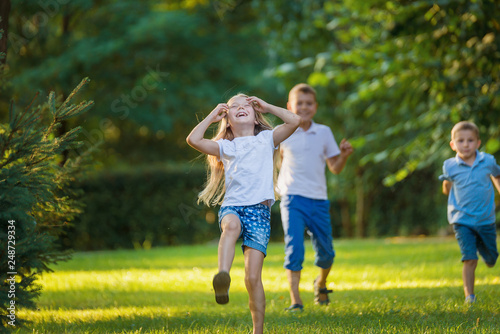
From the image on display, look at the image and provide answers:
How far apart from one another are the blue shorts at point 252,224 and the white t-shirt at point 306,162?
1442mm

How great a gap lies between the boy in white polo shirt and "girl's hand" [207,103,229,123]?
134 cm

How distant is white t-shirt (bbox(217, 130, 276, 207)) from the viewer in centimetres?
418

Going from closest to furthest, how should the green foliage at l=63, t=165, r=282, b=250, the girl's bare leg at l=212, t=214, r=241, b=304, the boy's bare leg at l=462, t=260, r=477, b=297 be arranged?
1. the girl's bare leg at l=212, t=214, r=241, b=304
2. the boy's bare leg at l=462, t=260, r=477, b=297
3. the green foliage at l=63, t=165, r=282, b=250

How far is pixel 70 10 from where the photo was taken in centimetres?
1594

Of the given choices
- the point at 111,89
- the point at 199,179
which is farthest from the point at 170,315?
the point at 111,89

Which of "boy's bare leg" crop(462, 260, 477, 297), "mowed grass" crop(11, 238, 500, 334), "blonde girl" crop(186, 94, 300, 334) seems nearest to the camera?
"blonde girl" crop(186, 94, 300, 334)

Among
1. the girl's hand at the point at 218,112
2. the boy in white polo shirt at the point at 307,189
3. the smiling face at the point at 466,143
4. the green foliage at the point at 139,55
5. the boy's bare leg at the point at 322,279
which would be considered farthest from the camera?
the green foliage at the point at 139,55

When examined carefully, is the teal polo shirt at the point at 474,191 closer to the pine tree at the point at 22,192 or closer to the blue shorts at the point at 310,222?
the blue shorts at the point at 310,222

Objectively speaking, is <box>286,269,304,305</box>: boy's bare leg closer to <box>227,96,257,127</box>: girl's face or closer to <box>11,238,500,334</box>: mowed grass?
<box>11,238,500,334</box>: mowed grass

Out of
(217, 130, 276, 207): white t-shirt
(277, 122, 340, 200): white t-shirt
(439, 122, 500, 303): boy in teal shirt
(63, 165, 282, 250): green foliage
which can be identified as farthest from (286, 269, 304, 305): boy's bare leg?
(63, 165, 282, 250): green foliage

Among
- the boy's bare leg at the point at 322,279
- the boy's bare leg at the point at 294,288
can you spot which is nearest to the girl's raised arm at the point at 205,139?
the boy's bare leg at the point at 294,288

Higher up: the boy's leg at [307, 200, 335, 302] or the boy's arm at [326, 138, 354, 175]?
the boy's arm at [326, 138, 354, 175]

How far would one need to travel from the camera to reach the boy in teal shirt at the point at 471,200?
5309 millimetres

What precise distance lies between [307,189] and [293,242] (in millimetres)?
495
